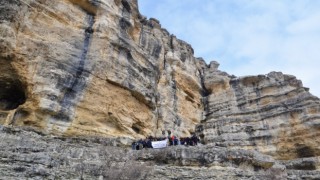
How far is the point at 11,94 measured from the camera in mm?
26781

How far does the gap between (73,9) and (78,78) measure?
23.6ft

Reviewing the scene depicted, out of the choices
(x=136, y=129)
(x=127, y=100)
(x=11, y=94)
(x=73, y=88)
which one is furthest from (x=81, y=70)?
(x=136, y=129)

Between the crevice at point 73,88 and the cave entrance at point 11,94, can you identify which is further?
the cave entrance at point 11,94

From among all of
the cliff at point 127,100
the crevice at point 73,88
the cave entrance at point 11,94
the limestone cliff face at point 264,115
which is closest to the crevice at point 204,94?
the cliff at point 127,100

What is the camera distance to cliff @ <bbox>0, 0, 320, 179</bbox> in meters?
18.7

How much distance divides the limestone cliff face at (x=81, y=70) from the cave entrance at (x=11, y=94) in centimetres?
7

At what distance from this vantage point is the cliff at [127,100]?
61.4ft

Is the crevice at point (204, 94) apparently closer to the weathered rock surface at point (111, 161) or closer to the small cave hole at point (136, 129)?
the small cave hole at point (136, 129)

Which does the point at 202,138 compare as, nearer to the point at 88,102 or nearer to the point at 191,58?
the point at 191,58

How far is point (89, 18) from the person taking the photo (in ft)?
101

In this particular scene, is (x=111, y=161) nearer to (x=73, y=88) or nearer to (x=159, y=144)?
(x=159, y=144)

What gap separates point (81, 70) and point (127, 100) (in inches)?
200

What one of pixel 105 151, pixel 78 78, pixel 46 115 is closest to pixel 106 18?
pixel 78 78

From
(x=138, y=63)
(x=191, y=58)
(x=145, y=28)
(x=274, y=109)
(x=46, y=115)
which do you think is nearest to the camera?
(x=46, y=115)
